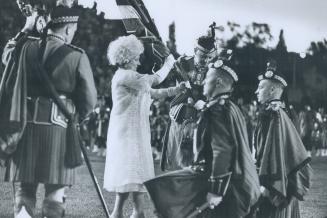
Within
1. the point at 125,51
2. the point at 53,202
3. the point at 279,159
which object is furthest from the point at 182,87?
the point at 53,202

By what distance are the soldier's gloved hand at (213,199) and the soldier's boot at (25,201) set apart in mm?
1157

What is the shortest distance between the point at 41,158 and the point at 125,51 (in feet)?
4.02

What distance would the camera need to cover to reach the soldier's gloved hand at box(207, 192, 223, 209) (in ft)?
12.8

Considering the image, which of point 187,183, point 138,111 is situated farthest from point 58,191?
point 138,111

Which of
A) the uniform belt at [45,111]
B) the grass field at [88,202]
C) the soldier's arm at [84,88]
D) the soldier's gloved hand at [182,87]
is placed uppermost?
the soldier's gloved hand at [182,87]

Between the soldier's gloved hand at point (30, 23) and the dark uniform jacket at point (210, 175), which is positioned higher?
the soldier's gloved hand at point (30, 23)

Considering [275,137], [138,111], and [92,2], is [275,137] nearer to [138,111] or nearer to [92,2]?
[138,111]

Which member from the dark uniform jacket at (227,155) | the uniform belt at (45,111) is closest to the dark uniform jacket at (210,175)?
the dark uniform jacket at (227,155)

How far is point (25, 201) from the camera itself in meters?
3.99

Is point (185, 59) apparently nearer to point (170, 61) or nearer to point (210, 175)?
point (170, 61)

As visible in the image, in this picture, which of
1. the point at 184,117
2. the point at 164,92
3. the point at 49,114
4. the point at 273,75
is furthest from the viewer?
the point at 184,117

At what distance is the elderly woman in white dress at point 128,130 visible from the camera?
4.84 metres

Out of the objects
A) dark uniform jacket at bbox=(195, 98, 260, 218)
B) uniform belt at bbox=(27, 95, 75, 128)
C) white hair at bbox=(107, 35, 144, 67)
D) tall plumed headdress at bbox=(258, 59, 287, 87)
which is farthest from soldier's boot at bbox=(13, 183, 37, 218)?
tall plumed headdress at bbox=(258, 59, 287, 87)

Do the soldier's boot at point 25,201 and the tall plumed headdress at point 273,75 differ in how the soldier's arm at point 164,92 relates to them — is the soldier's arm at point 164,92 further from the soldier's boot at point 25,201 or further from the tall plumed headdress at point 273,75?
the soldier's boot at point 25,201
